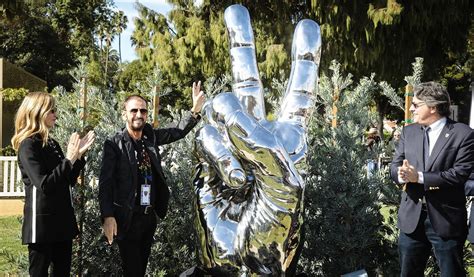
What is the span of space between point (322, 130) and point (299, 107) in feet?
4.73

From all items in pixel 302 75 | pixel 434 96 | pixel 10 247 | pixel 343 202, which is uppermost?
pixel 302 75

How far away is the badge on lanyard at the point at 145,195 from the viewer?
4051 millimetres

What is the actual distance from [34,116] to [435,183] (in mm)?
2491

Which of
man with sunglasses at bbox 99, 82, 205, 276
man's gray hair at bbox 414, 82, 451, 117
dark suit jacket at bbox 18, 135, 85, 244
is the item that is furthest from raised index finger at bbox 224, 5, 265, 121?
dark suit jacket at bbox 18, 135, 85, 244

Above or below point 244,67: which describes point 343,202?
below

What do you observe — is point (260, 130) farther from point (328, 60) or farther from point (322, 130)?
point (328, 60)

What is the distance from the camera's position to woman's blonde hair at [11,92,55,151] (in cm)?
373

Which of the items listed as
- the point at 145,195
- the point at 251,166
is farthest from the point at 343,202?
the point at 145,195

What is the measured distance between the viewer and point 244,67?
3.82 m

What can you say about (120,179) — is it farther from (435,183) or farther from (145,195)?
(435,183)

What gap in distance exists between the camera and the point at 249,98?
382 cm

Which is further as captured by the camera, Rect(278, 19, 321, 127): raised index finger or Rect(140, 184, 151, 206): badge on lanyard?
Rect(140, 184, 151, 206): badge on lanyard

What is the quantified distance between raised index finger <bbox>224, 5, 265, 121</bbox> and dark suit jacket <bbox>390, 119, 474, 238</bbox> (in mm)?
1025

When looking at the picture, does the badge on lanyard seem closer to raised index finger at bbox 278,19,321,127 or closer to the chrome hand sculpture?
the chrome hand sculpture
